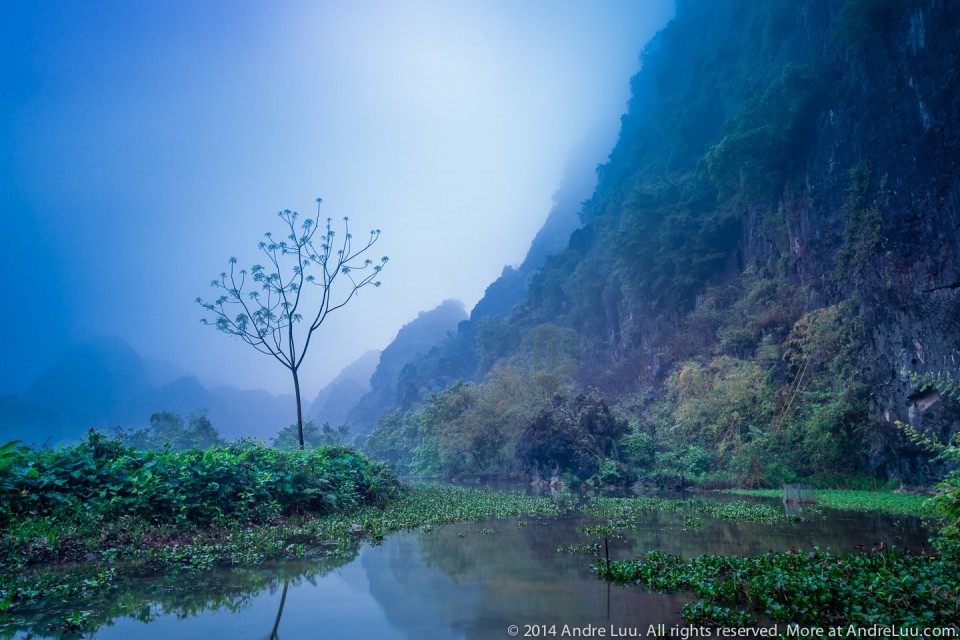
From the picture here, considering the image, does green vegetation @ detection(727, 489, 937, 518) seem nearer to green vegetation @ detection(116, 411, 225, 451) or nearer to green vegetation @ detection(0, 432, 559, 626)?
green vegetation @ detection(0, 432, 559, 626)

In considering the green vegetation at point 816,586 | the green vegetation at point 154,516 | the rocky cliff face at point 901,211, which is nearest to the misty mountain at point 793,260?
the rocky cliff face at point 901,211

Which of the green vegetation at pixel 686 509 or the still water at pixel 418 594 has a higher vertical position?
the still water at pixel 418 594

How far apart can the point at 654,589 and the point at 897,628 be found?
2508 millimetres

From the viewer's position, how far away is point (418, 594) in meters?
6.57

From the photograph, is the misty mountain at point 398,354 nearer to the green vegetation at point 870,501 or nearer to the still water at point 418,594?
the green vegetation at point 870,501

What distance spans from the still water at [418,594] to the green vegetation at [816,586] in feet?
1.44

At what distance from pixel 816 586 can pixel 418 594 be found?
186 inches

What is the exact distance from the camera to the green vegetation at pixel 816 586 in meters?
4.64

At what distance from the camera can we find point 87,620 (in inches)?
215

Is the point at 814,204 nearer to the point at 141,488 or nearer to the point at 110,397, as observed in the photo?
the point at 141,488

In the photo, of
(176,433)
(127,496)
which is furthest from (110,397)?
(127,496)

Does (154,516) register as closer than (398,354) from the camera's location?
Yes

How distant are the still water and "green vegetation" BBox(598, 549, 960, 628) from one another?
44 cm

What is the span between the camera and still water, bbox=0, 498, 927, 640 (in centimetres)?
527
